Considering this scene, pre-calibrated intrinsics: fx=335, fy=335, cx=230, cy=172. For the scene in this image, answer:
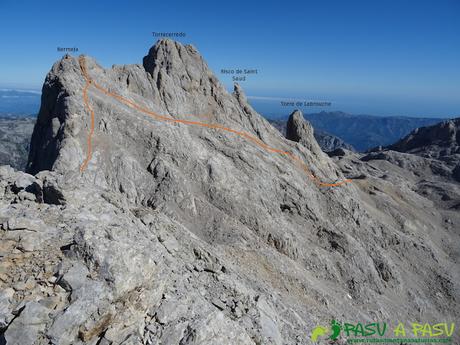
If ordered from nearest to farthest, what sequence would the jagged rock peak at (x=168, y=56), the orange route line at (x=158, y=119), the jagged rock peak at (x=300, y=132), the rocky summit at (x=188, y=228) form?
the rocky summit at (x=188, y=228) < the orange route line at (x=158, y=119) < the jagged rock peak at (x=168, y=56) < the jagged rock peak at (x=300, y=132)

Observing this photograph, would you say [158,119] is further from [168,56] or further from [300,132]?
[300,132]

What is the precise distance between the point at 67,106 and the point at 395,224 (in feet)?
179

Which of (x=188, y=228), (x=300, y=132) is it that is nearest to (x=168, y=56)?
(x=300, y=132)

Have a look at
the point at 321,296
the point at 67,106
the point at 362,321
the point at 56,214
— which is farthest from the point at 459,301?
the point at 67,106

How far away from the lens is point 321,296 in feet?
107

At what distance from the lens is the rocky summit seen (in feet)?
43.2

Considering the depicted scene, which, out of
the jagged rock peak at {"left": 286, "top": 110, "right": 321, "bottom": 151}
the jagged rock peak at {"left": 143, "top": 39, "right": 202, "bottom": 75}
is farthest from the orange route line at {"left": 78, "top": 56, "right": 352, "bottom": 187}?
the jagged rock peak at {"left": 286, "top": 110, "right": 321, "bottom": 151}

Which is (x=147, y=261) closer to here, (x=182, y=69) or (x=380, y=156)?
(x=182, y=69)

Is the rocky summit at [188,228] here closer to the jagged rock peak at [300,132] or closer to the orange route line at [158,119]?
the orange route line at [158,119]

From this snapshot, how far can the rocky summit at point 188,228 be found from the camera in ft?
43.2

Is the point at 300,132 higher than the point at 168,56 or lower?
lower

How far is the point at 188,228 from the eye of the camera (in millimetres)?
34500

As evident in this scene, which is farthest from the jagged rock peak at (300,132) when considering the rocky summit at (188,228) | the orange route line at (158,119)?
the orange route line at (158,119)

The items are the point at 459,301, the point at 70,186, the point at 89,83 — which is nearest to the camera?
the point at 70,186
